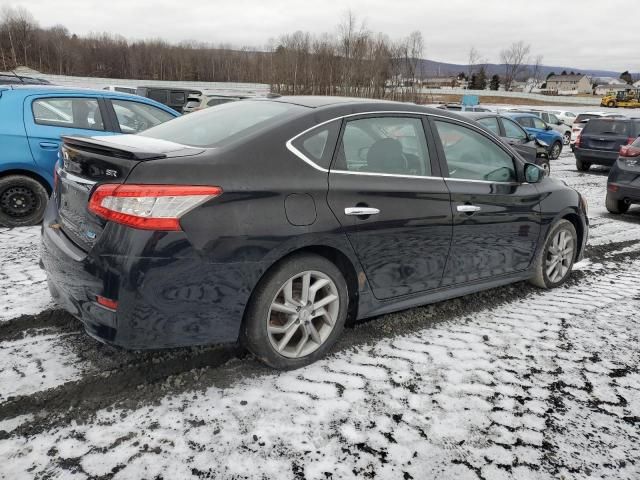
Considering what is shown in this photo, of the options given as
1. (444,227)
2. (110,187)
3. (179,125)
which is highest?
(179,125)

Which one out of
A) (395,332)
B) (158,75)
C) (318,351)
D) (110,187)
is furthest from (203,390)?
(158,75)

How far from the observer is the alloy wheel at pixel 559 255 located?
4590 mm

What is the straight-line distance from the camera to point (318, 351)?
Result: 3.08 meters

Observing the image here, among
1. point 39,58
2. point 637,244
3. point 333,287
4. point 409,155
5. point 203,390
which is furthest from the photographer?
point 39,58

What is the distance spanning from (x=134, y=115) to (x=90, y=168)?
417 cm

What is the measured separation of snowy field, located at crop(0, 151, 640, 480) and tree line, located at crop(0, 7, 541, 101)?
46.4m

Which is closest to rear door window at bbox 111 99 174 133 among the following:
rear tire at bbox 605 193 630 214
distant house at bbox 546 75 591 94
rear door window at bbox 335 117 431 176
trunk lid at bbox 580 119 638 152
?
rear door window at bbox 335 117 431 176

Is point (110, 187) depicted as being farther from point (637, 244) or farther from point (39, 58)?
point (39, 58)

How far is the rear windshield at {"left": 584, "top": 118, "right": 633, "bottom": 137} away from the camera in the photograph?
572 inches

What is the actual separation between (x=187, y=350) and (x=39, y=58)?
335ft

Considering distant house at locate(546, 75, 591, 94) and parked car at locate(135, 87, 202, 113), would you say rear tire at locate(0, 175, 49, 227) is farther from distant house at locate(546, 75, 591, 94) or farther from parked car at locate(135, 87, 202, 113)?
distant house at locate(546, 75, 591, 94)

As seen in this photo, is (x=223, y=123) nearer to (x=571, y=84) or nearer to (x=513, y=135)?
(x=513, y=135)

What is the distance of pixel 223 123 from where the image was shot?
10.5ft

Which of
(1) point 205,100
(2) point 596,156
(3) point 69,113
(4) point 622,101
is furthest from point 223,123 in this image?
(4) point 622,101
